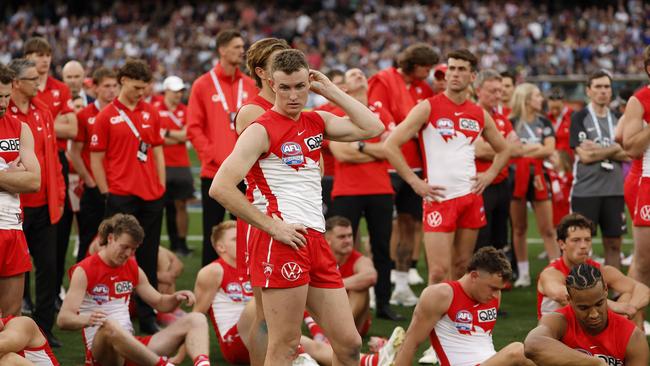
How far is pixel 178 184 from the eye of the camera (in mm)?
13539

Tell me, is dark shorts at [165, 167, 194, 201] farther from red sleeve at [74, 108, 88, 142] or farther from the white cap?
red sleeve at [74, 108, 88, 142]

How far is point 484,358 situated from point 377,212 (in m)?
2.74

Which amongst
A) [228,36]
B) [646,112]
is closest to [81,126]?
[228,36]

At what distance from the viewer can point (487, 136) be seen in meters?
8.38

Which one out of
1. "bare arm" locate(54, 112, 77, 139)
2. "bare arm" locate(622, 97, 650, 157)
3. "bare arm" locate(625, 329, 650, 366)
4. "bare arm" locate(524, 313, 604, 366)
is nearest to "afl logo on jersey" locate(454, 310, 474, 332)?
"bare arm" locate(524, 313, 604, 366)

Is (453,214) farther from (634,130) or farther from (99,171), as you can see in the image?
(99,171)

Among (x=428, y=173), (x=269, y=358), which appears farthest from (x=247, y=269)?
(x=428, y=173)

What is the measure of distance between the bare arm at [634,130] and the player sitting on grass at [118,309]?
133 inches

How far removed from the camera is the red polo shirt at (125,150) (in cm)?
904

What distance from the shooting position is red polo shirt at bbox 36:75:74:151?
9.31 m

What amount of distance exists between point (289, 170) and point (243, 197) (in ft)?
0.99

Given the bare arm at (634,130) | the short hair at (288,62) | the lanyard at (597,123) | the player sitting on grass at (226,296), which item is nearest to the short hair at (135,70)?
the player sitting on grass at (226,296)

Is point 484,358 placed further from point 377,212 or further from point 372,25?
point 372,25

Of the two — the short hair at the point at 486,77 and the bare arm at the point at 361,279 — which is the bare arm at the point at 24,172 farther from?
the short hair at the point at 486,77
